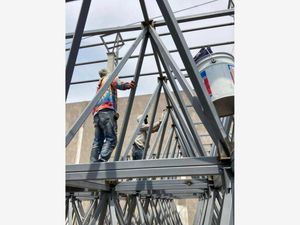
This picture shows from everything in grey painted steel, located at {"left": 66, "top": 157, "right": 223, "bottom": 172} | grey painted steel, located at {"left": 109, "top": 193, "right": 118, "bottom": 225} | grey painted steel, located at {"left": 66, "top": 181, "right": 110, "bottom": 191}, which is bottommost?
grey painted steel, located at {"left": 109, "top": 193, "right": 118, "bottom": 225}

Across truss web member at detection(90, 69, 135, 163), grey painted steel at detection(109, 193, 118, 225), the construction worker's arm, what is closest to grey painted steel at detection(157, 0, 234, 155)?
the construction worker's arm

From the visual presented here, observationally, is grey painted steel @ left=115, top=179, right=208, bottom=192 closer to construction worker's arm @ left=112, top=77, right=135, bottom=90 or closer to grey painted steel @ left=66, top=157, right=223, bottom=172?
construction worker's arm @ left=112, top=77, right=135, bottom=90

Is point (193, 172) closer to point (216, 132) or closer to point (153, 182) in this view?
point (216, 132)

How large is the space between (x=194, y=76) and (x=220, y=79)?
343mm

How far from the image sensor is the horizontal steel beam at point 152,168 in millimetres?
2438

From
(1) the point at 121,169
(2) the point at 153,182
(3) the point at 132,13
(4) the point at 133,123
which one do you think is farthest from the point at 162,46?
(4) the point at 133,123

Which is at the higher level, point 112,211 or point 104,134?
point 104,134

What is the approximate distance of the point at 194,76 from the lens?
2.34m

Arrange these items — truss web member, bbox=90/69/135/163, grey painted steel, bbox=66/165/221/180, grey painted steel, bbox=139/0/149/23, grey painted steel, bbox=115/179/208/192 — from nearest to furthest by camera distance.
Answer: grey painted steel, bbox=66/165/221/180 < grey painted steel, bbox=139/0/149/23 < truss web member, bbox=90/69/135/163 < grey painted steel, bbox=115/179/208/192

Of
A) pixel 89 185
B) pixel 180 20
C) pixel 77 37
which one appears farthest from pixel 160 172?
pixel 180 20

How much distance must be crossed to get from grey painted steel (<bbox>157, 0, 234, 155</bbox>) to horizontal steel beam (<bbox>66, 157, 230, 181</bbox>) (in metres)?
0.19

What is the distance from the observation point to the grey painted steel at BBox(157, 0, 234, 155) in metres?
2.32

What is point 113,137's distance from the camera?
151 inches

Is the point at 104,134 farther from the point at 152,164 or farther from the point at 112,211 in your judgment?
the point at 152,164
